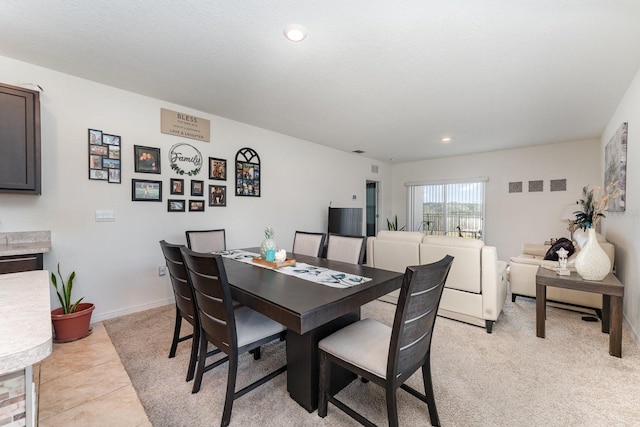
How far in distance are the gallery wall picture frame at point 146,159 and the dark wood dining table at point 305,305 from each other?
1942 millimetres

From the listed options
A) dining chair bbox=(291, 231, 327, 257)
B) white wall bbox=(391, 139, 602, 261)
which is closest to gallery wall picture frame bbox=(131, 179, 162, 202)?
dining chair bbox=(291, 231, 327, 257)

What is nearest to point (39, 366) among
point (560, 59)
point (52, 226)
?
point (52, 226)

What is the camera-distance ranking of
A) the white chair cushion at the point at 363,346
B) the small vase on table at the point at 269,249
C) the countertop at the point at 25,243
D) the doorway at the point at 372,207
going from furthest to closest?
1. the doorway at the point at 372,207
2. the small vase on table at the point at 269,249
3. the countertop at the point at 25,243
4. the white chair cushion at the point at 363,346

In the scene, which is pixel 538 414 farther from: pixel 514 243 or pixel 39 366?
pixel 514 243

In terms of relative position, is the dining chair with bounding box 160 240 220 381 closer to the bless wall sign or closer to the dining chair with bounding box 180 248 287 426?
the dining chair with bounding box 180 248 287 426

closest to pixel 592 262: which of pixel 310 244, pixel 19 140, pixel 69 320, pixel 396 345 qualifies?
pixel 396 345

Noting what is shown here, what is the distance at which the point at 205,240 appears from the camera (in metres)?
3.01

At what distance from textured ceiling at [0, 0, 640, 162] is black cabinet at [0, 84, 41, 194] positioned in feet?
1.36

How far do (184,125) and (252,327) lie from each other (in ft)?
9.16

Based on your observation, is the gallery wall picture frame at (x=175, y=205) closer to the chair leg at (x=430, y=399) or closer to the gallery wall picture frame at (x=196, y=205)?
the gallery wall picture frame at (x=196, y=205)

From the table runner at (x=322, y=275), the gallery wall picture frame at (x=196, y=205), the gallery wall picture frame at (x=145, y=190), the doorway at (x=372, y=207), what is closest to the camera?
the table runner at (x=322, y=275)

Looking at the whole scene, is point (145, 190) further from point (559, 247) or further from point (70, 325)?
point (559, 247)

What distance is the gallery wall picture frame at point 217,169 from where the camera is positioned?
146 inches

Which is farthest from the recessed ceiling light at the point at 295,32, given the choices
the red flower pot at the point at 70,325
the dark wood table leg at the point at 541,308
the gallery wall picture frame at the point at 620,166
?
the gallery wall picture frame at the point at 620,166
